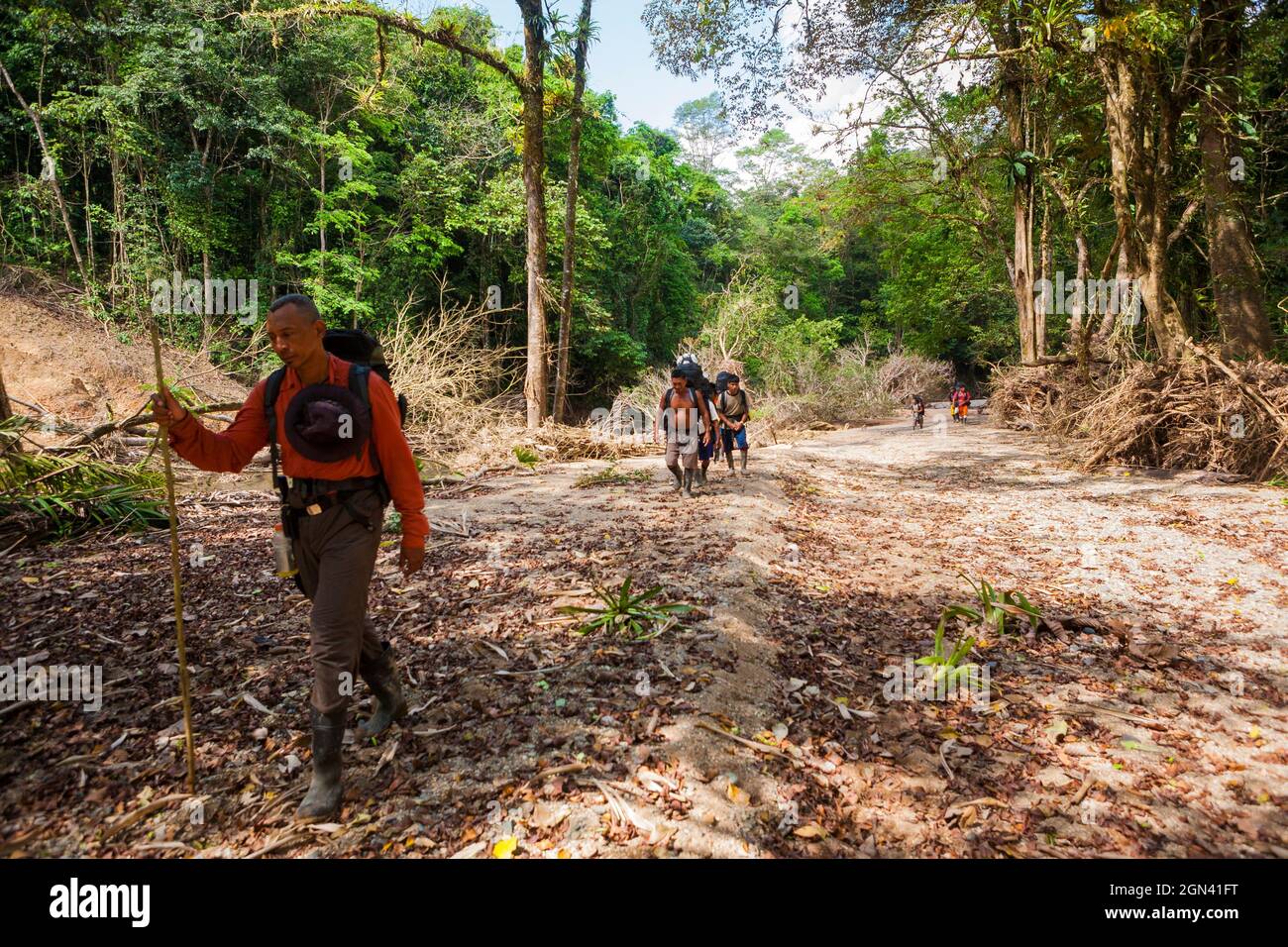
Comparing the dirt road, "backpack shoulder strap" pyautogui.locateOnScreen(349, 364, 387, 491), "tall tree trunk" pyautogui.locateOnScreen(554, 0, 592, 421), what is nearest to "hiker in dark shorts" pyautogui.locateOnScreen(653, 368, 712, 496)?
the dirt road

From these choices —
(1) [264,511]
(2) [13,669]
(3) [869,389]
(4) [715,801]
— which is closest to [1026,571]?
(4) [715,801]

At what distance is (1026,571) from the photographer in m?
6.16

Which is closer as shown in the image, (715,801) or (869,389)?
(715,801)

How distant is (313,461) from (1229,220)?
1485 centimetres

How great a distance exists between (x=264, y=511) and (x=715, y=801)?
7.45m

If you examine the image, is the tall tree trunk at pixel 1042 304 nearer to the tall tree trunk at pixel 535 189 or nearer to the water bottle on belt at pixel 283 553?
the tall tree trunk at pixel 535 189

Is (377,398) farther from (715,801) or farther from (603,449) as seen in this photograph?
(603,449)

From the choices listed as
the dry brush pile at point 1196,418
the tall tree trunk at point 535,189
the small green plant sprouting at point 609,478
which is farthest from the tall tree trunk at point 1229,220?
the tall tree trunk at point 535,189

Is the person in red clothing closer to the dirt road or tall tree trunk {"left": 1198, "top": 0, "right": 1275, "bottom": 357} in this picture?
the dirt road

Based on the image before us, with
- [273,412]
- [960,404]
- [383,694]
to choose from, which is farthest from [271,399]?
[960,404]

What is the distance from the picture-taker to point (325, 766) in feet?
9.04

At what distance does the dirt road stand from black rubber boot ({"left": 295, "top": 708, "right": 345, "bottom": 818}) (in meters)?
0.09

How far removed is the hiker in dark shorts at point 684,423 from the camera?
8.98m
